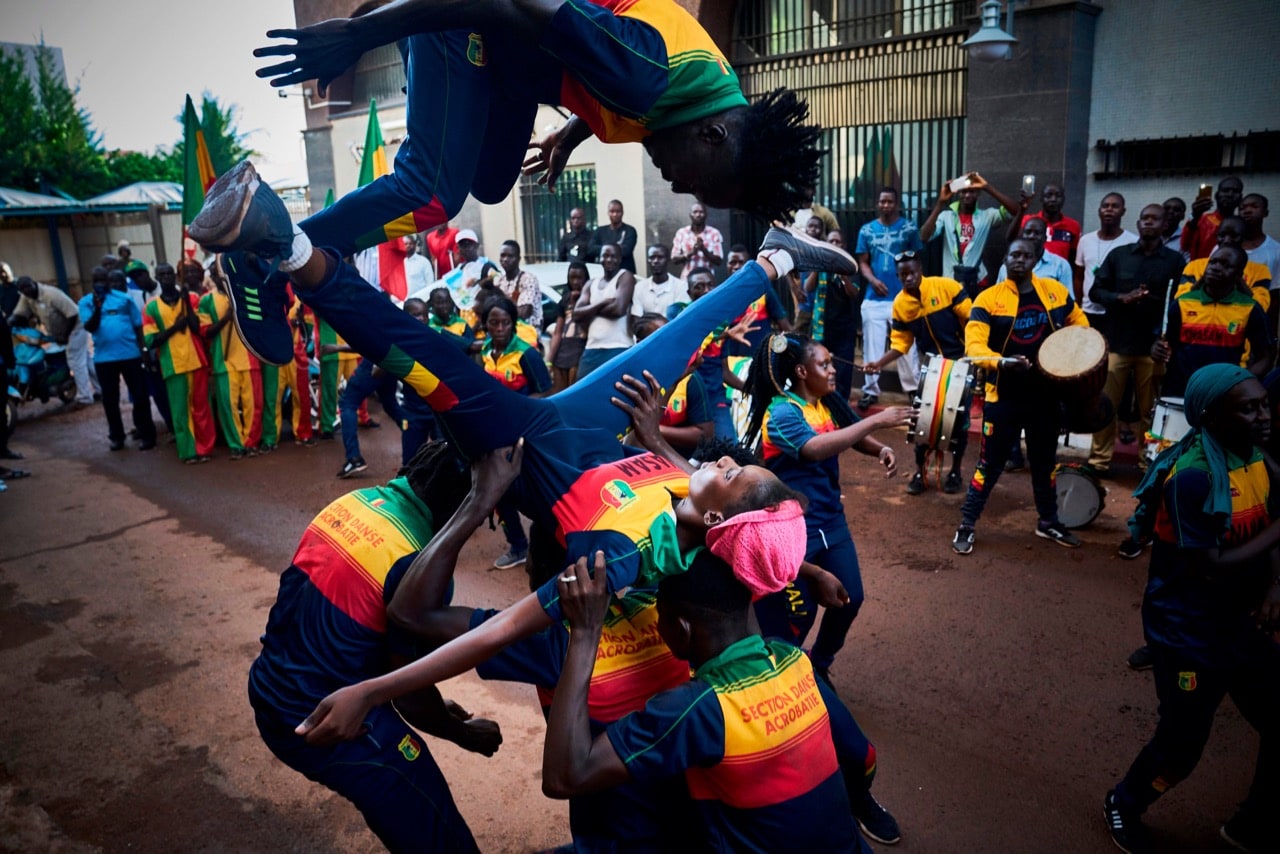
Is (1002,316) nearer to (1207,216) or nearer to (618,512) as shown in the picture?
(1207,216)

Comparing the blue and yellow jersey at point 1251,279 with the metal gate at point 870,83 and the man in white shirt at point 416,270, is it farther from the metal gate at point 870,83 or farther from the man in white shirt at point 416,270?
the man in white shirt at point 416,270

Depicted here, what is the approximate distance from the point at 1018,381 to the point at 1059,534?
1106 millimetres

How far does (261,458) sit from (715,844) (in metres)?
9.54

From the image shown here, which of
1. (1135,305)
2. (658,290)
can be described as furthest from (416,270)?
(1135,305)

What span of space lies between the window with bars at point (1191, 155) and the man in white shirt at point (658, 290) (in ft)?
14.3

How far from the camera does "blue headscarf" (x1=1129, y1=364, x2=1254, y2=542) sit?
11.6 ft

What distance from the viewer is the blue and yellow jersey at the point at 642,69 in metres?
2.55

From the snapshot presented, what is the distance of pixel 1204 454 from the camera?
12.0 feet

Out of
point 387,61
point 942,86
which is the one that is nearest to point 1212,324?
point 942,86

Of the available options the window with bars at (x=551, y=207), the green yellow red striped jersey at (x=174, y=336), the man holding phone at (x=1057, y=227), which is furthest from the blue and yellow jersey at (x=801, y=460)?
the window with bars at (x=551, y=207)

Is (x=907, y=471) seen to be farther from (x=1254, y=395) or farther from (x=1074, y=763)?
(x=1254, y=395)

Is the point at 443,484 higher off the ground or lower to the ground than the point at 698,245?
lower

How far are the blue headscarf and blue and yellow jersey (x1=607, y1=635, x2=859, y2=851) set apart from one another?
2.05 metres

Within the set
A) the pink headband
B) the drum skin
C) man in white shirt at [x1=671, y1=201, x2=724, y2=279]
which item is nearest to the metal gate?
man in white shirt at [x1=671, y1=201, x2=724, y2=279]
